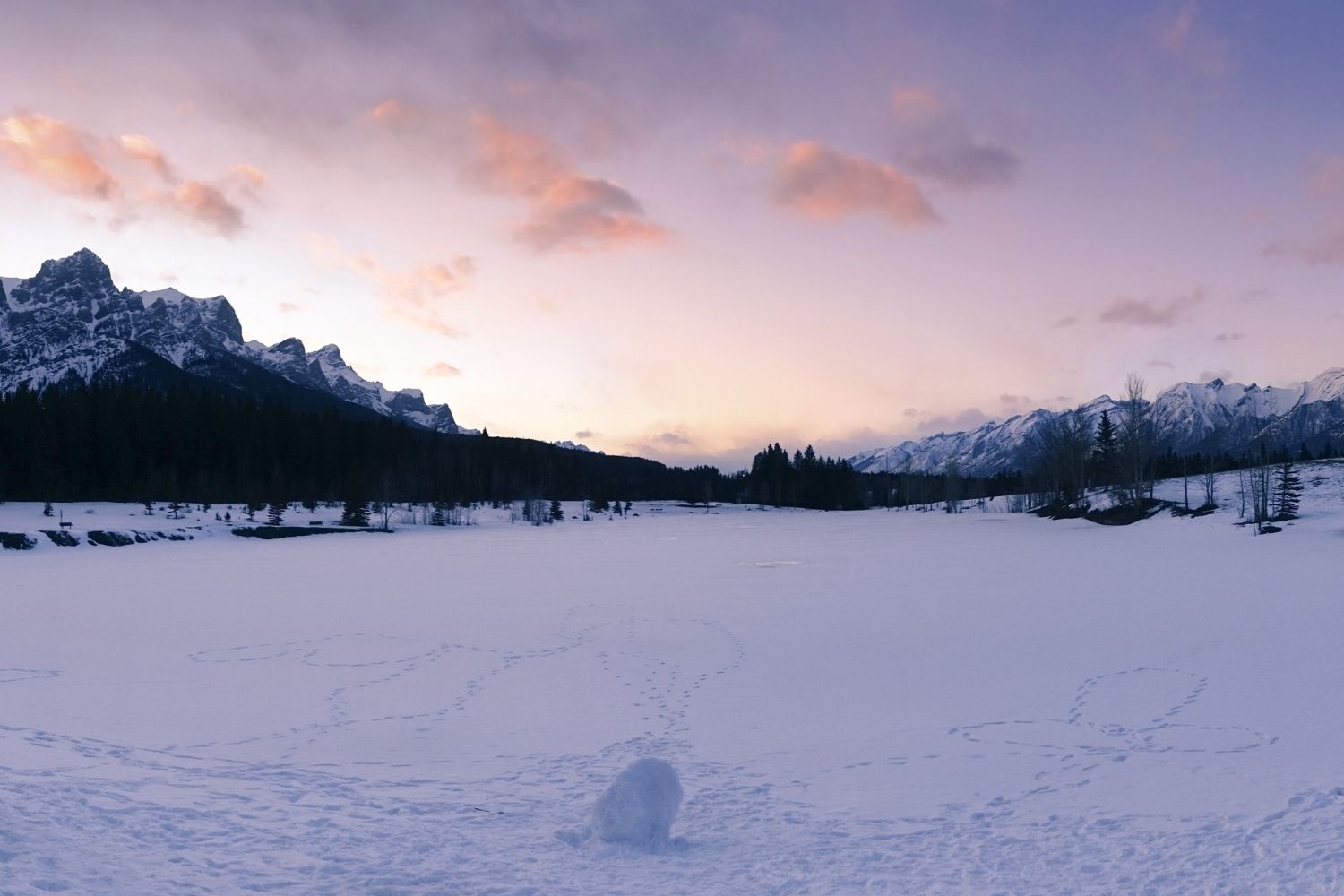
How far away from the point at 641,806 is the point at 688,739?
409cm

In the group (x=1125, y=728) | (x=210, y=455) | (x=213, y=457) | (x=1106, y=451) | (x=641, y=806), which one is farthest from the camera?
(x=1106, y=451)

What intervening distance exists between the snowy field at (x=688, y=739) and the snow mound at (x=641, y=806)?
0.22 meters

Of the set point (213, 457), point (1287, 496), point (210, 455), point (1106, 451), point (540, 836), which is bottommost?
point (540, 836)

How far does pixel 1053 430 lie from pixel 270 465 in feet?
406

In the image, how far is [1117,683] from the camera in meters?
15.3

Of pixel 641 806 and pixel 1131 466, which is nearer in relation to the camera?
pixel 641 806

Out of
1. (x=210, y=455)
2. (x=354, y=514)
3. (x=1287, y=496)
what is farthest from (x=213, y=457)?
(x=1287, y=496)

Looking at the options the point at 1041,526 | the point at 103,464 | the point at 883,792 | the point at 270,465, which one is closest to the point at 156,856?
the point at 883,792

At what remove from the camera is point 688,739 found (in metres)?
12.5

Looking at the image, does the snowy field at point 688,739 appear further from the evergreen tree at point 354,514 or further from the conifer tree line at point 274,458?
the conifer tree line at point 274,458

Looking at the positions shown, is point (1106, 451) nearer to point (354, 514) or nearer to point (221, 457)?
point (354, 514)

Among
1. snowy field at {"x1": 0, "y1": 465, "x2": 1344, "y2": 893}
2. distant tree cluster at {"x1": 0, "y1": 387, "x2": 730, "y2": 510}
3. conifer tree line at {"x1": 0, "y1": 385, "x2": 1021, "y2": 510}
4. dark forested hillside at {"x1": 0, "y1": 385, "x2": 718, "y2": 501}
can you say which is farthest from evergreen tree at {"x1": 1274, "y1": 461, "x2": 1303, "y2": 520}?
dark forested hillside at {"x1": 0, "y1": 385, "x2": 718, "y2": 501}

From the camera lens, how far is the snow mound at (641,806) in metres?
8.49

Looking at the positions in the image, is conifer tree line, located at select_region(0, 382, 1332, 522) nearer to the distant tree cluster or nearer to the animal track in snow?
the distant tree cluster
